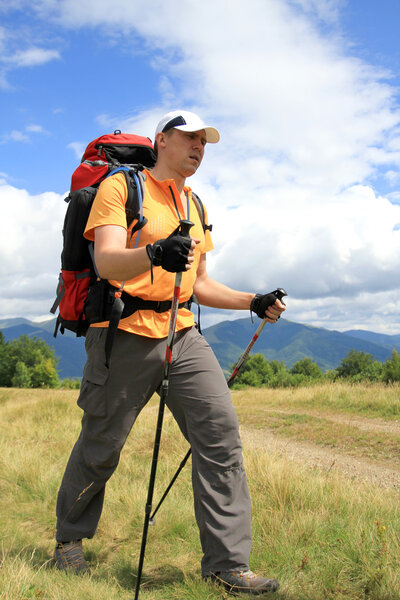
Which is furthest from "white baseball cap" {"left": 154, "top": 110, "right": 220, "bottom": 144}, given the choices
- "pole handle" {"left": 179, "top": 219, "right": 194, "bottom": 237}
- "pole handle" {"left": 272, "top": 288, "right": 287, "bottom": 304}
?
"pole handle" {"left": 272, "top": 288, "right": 287, "bottom": 304}

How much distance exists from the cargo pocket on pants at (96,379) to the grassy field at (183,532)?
903 mm

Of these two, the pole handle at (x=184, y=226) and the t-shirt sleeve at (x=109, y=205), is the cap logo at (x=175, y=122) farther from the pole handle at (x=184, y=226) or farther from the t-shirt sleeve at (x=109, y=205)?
the pole handle at (x=184, y=226)

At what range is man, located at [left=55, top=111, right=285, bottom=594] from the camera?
2799 mm

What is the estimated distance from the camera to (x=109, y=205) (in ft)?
9.32

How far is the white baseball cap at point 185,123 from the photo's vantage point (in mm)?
3072

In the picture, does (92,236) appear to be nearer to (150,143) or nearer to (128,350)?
(128,350)

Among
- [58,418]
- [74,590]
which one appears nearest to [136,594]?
[74,590]

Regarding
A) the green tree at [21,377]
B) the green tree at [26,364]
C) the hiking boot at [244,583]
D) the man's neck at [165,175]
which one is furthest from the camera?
the green tree at [26,364]

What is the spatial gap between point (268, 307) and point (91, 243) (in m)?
1.21

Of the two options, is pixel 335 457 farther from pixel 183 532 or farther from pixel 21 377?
pixel 21 377

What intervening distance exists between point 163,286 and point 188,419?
0.80 meters

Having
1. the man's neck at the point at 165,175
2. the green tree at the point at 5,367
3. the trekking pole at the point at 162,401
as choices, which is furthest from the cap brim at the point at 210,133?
the green tree at the point at 5,367

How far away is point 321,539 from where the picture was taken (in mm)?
3260

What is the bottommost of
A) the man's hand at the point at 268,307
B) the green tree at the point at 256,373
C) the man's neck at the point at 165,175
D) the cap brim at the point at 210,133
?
the green tree at the point at 256,373
